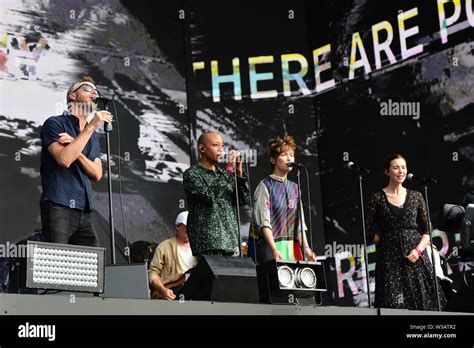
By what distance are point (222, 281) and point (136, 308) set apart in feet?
2.32

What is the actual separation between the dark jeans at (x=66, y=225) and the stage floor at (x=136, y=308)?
3.10ft

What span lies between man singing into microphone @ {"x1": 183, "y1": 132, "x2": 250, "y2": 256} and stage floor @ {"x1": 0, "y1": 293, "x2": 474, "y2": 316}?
2.96ft

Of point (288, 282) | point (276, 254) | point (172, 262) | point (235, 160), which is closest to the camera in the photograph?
point (288, 282)

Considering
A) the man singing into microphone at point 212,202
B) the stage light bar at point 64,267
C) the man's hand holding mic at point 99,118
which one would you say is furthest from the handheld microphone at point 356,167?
the stage light bar at point 64,267

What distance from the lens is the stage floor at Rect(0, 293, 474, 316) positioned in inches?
145

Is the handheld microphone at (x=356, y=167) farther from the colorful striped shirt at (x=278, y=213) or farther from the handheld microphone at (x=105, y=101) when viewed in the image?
the handheld microphone at (x=105, y=101)

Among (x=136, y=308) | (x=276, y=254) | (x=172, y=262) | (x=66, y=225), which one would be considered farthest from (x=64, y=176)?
(x=172, y=262)

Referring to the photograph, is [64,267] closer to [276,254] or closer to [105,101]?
[105,101]

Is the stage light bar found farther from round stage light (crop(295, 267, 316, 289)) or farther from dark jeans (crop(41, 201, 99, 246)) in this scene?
round stage light (crop(295, 267, 316, 289))

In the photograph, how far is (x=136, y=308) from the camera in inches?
157

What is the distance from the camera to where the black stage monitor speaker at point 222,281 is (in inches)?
180
